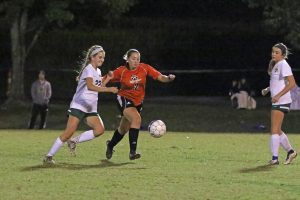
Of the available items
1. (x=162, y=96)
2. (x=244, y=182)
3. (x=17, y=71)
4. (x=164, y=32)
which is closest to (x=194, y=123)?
(x=17, y=71)

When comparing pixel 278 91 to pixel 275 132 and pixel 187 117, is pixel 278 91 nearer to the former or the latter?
pixel 275 132

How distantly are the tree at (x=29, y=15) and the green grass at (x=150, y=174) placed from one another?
47.9 ft

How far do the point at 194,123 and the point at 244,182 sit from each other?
19.1 metres

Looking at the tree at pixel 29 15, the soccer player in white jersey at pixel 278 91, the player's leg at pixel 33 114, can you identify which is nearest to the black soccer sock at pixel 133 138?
the soccer player in white jersey at pixel 278 91

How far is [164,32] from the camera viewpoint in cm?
4597

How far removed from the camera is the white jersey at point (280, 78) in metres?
14.3

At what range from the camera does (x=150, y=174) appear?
12.8 meters

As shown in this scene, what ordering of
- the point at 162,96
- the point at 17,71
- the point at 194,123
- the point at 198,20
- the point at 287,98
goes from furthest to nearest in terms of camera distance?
the point at 198,20 < the point at 162,96 < the point at 17,71 < the point at 194,123 < the point at 287,98

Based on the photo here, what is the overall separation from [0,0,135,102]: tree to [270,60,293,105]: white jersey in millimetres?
18984

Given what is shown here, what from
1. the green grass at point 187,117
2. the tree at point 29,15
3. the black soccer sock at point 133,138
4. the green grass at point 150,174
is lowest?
the green grass at point 150,174

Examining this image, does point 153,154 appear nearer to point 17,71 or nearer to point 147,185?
point 147,185

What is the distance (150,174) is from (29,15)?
2445cm

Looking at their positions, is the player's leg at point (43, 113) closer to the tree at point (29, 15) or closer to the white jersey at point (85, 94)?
the tree at point (29, 15)

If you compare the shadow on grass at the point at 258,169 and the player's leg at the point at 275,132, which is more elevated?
the player's leg at the point at 275,132
